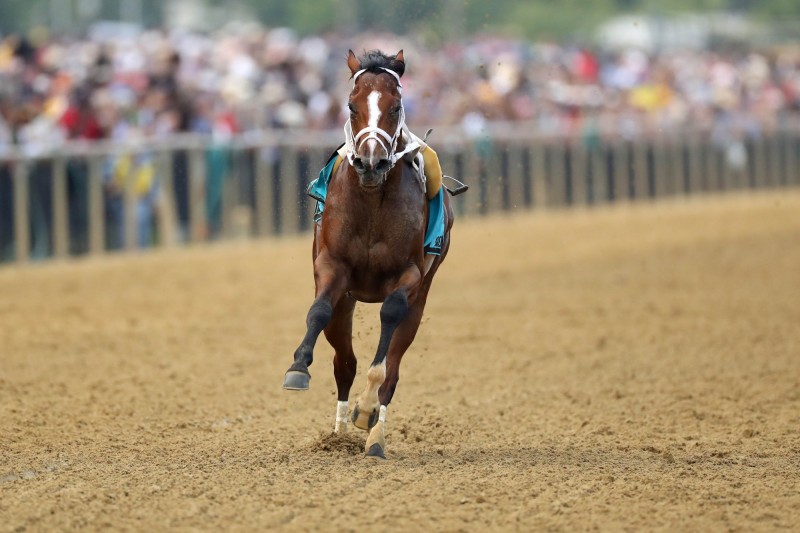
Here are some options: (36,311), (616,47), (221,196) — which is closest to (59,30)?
(221,196)

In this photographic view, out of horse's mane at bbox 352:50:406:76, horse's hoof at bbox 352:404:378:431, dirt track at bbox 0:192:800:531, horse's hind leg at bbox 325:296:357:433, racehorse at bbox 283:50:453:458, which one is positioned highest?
horse's mane at bbox 352:50:406:76

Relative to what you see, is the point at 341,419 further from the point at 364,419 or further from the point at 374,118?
the point at 374,118

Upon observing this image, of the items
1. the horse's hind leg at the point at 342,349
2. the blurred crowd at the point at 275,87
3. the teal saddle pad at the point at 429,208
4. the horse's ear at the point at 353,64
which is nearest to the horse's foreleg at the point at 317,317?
the horse's hind leg at the point at 342,349

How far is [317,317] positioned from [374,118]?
1.01 m

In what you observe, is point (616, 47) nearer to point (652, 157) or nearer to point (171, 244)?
point (652, 157)

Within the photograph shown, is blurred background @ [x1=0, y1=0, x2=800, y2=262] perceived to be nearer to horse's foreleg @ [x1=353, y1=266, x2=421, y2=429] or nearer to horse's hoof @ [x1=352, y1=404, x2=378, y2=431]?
horse's foreleg @ [x1=353, y1=266, x2=421, y2=429]

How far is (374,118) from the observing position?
6645mm

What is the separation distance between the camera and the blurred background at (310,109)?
1656 cm

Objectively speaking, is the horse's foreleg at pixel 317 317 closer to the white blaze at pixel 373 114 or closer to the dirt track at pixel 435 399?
the dirt track at pixel 435 399

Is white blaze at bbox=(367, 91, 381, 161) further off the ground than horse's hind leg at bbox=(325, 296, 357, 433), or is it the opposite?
white blaze at bbox=(367, 91, 381, 161)

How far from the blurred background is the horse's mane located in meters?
2.27

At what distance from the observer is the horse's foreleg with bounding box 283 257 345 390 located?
6.48m

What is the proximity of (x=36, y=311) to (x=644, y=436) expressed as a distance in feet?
23.6

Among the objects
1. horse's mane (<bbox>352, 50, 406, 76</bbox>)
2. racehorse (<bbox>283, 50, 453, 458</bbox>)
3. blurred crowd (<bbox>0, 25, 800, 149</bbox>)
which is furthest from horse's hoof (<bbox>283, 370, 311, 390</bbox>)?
blurred crowd (<bbox>0, 25, 800, 149</bbox>)
